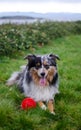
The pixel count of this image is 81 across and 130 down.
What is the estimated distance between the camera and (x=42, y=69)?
19.6ft

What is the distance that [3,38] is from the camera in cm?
1095

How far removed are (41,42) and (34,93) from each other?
8078mm

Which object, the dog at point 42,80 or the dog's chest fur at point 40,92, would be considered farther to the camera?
the dog's chest fur at point 40,92

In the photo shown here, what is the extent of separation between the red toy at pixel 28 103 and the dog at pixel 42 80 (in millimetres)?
137

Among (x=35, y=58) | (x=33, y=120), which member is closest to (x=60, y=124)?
(x=33, y=120)

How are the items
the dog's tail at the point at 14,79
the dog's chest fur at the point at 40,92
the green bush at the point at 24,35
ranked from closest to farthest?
the dog's chest fur at the point at 40,92
the dog's tail at the point at 14,79
the green bush at the point at 24,35

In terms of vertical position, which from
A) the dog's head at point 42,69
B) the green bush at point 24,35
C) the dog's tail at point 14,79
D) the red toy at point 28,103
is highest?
the dog's head at point 42,69

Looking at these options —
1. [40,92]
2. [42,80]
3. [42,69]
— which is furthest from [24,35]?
[42,69]

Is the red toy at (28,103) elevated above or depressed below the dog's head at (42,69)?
below

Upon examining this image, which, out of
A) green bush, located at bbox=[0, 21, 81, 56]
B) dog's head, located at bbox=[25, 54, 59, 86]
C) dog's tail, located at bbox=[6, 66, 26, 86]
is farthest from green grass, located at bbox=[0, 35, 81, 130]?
green bush, located at bbox=[0, 21, 81, 56]

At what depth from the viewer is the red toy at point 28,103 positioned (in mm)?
6016

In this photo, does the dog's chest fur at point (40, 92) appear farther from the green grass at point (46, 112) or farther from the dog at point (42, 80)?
the green grass at point (46, 112)

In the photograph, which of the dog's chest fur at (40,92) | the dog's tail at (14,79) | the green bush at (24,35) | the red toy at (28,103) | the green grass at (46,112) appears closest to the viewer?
the green grass at (46,112)

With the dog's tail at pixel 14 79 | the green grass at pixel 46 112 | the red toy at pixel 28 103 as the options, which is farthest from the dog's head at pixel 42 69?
the dog's tail at pixel 14 79
